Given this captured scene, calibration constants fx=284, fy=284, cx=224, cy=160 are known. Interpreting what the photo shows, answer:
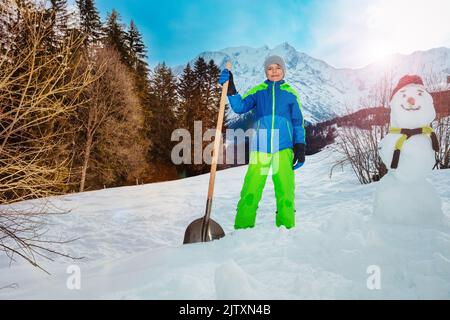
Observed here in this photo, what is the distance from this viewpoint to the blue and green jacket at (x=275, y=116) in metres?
3.11

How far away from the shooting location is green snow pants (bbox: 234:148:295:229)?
3.03 meters

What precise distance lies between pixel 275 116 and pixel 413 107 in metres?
1.35

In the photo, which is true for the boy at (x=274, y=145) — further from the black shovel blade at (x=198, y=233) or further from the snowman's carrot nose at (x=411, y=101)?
the snowman's carrot nose at (x=411, y=101)

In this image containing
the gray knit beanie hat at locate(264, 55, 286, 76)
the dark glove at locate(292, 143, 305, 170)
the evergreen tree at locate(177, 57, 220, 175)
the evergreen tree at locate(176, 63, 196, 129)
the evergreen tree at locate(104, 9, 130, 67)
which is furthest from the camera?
the evergreen tree at locate(176, 63, 196, 129)

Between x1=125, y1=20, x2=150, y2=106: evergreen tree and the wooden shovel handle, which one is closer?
the wooden shovel handle

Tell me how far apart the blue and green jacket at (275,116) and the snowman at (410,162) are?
0.95 metres

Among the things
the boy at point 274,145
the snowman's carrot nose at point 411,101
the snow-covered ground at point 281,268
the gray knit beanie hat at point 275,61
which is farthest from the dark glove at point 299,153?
the snowman's carrot nose at point 411,101

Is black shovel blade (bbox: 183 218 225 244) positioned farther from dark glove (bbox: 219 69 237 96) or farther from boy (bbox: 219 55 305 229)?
dark glove (bbox: 219 69 237 96)

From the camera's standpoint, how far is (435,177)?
5.36 m

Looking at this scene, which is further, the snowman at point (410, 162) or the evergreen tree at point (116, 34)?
the evergreen tree at point (116, 34)

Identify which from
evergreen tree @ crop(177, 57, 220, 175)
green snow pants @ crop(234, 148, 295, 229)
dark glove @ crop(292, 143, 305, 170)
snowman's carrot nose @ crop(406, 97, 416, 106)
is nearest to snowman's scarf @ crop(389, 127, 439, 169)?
snowman's carrot nose @ crop(406, 97, 416, 106)

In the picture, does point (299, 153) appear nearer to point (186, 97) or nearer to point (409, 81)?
point (409, 81)

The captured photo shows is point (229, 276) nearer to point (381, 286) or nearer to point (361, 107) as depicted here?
point (381, 286)

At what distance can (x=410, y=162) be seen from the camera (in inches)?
109
